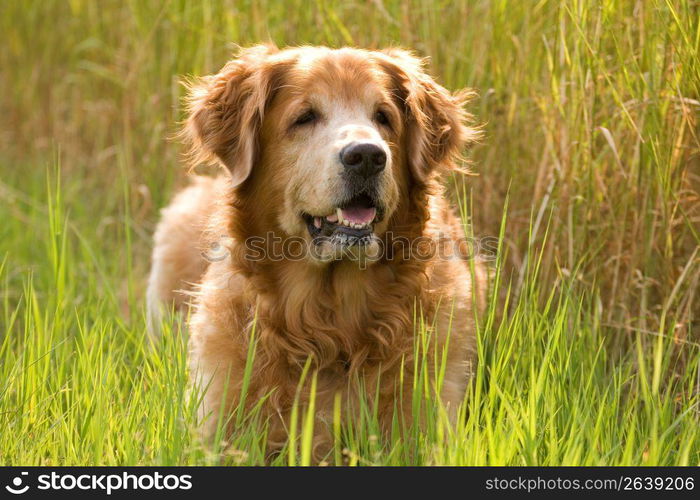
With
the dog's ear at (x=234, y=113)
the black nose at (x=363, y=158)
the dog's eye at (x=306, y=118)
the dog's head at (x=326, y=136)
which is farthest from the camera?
the dog's ear at (x=234, y=113)

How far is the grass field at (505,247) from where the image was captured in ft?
10.5

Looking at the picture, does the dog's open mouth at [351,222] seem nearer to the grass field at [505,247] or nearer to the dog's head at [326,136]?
the dog's head at [326,136]

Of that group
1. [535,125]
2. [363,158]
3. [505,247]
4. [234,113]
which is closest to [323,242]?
[363,158]

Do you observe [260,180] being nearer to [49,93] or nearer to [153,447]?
[153,447]

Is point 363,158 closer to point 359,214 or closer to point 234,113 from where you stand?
point 359,214

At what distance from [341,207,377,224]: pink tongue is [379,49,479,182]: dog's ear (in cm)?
38

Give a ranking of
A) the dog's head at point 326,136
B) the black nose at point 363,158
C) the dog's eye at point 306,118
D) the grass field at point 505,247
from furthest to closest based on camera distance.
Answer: the dog's eye at point 306,118 < the dog's head at point 326,136 < the black nose at point 363,158 < the grass field at point 505,247

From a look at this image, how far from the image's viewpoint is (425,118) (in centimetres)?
404

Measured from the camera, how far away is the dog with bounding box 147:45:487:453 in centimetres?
360

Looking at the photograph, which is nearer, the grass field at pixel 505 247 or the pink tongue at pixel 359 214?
the grass field at pixel 505 247

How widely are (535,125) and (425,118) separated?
40.0 inches

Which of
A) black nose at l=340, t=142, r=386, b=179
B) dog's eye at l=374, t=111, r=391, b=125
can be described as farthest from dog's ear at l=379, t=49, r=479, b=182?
black nose at l=340, t=142, r=386, b=179

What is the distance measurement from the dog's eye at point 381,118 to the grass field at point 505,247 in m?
0.69

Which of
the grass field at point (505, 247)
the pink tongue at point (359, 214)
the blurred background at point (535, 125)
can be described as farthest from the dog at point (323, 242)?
the blurred background at point (535, 125)
